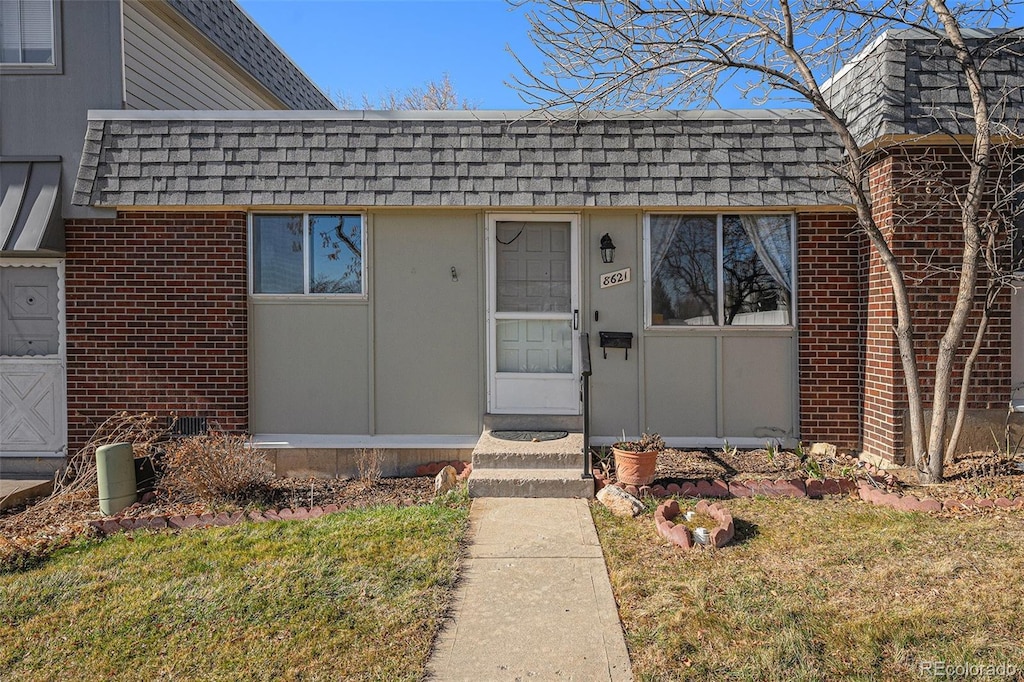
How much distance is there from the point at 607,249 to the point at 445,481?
270 cm

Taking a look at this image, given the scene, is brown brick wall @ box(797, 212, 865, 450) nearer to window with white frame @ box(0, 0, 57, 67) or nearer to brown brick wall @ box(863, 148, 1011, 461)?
brown brick wall @ box(863, 148, 1011, 461)

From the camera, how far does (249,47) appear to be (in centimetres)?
1011

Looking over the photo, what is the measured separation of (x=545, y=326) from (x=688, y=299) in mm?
1433

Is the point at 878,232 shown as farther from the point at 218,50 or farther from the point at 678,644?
the point at 218,50

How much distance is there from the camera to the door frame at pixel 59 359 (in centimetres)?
686

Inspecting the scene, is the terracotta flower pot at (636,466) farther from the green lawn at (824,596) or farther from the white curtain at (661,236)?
the white curtain at (661,236)

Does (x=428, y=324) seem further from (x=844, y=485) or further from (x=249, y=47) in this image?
(x=249, y=47)

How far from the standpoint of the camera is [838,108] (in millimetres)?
6820

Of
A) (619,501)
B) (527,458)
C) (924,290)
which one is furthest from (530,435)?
(924,290)

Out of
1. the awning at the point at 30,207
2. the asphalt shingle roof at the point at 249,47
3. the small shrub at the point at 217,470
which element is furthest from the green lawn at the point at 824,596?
the asphalt shingle roof at the point at 249,47

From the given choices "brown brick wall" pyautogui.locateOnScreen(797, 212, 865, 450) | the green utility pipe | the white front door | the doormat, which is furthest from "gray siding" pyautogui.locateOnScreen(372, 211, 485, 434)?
"brown brick wall" pyautogui.locateOnScreen(797, 212, 865, 450)

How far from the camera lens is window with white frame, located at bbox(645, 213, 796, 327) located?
673cm

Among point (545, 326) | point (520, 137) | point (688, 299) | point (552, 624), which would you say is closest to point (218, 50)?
point (520, 137)

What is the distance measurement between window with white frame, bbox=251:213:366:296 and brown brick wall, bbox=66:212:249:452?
0.19 metres
